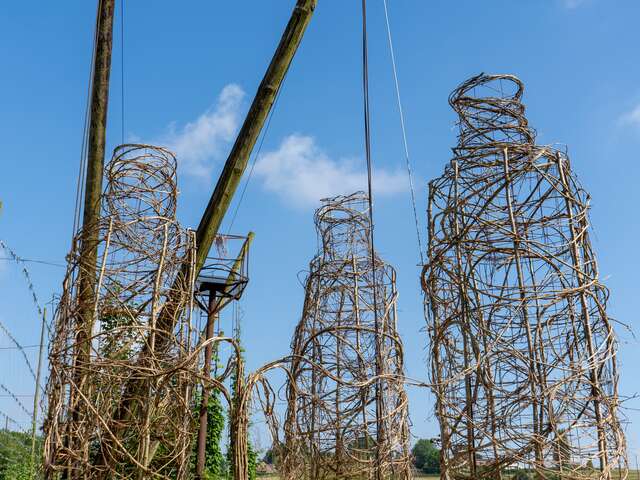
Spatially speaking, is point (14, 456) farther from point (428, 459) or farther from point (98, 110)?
point (98, 110)

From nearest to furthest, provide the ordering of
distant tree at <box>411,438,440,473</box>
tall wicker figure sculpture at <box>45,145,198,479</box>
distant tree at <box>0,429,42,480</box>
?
1. tall wicker figure sculpture at <box>45,145,198,479</box>
2. distant tree at <box>411,438,440,473</box>
3. distant tree at <box>0,429,42,480</box>

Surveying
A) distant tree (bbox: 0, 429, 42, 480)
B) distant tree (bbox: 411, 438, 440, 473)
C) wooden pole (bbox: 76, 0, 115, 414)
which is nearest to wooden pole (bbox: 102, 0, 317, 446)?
wooden pole (bbox: 76, 0, 115, 414)

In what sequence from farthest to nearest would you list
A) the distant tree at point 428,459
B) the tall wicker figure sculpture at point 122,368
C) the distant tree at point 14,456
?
1. the distant tree at point 14,456
2. the distant tree at point 428,459
3. the tall wicker figure sculpture at point 122,368

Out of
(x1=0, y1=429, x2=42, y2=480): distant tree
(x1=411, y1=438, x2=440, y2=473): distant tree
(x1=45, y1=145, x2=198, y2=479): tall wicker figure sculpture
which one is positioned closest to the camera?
(x1=45, y1=145, x2=198, y2=479): tall wicker figure sculpture

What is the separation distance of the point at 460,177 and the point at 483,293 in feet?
Answer: 3.06

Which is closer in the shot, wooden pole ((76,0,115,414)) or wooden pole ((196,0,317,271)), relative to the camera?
wooden pole ((196,0,317,271))

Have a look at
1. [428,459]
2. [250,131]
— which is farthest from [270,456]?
[250,131]

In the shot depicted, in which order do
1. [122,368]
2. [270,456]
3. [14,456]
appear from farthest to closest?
[14,456], [270,456], [122,368]

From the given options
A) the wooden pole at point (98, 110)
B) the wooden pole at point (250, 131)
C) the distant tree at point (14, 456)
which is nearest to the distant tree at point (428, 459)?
the wooden pole at point (250, 131)

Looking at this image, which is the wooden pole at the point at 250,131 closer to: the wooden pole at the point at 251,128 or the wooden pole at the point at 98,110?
the wooden pole at the point at 251,128

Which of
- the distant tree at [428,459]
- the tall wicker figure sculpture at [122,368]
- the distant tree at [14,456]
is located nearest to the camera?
the tall wicker figure sculpture at [122,368]

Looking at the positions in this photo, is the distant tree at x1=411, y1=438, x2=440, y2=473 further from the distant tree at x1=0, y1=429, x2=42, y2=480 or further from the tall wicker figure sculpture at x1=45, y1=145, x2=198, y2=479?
the distant tree at x1=0, y1=429, x2=42, y2=480

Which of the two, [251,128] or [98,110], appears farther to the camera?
[98,110]

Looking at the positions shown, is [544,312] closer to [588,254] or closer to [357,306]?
[588,254]
